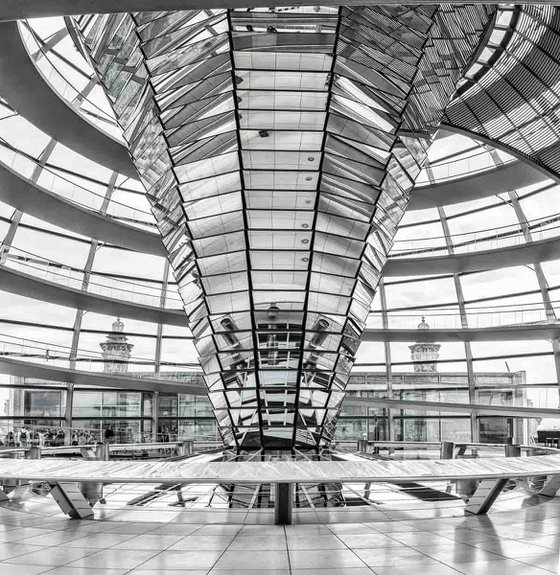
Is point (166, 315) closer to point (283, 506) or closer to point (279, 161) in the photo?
point (279, 161)

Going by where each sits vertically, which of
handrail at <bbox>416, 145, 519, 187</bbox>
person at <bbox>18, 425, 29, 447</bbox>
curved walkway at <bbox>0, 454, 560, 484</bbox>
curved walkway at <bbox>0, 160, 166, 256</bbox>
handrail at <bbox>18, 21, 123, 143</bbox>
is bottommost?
person at <bbox>18, 425, 29, 447</bbox>

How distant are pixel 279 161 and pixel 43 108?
1036 centimetres

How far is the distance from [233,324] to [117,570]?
13299 millimetres

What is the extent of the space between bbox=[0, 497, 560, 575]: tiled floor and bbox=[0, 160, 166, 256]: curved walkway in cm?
1744

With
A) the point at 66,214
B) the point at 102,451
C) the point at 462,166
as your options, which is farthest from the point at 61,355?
the point at 462,166

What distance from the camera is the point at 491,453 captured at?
26.7 m

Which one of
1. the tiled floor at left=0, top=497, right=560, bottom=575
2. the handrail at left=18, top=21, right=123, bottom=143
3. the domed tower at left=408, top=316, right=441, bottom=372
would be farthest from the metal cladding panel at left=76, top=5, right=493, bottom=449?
the domed tower at left=408, top=316, right=441, bottom=372

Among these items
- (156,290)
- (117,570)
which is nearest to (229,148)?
(117,570)

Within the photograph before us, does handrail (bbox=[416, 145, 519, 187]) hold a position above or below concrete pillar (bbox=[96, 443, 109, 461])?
above

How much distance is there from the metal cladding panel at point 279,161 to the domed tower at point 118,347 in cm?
1492

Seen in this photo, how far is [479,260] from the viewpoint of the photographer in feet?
106

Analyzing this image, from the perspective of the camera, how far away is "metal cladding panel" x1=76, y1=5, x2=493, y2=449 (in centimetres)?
1531

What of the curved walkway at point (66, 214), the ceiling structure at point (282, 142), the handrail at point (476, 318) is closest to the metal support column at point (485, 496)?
the ceiling structure at point (282, 142)

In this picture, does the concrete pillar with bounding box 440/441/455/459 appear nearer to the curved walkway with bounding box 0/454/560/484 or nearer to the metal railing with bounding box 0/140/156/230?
the curved walkway with bounding box 0/454/560/484
